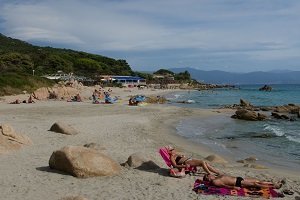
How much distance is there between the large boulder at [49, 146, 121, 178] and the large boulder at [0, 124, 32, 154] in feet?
10.8

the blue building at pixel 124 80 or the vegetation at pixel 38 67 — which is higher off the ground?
the vegetation at pixel 38 67

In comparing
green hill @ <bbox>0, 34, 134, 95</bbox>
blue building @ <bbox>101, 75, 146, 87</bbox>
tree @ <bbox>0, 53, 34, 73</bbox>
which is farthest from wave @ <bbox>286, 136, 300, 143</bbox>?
blue building @ <bbox>101, 75, 146, 87</bbox>

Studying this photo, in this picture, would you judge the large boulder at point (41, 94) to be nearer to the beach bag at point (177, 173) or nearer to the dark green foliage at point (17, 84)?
the dark green foliage at point (17, 84)

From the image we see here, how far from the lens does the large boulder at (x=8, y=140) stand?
537 inches

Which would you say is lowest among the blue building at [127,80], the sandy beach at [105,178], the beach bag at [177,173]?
the sandy beach at [105,178]

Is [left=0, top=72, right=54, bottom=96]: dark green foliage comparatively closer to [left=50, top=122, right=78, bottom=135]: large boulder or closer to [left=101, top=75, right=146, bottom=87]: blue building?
[left=50, top=122, right=78, bottom=135]: large boulder

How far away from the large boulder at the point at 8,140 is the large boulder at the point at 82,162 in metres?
3.30

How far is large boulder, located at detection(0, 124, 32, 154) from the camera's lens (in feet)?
44.8

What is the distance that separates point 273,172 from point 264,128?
Result: 1477 centimetres

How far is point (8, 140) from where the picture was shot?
14.1 meters

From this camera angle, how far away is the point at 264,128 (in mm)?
27547

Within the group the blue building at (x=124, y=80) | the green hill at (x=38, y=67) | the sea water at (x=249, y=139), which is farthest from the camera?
the blue building at (x=124, y=80)

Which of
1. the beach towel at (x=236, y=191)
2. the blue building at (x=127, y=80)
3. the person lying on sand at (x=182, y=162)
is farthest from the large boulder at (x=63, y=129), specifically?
the blue building at (x=127, y=80)

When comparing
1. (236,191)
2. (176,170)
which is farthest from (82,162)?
(236,191)
